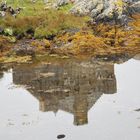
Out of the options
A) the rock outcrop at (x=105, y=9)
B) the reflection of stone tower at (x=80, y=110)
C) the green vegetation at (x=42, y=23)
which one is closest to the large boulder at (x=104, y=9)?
the rock outcrop at (x=105, y=9)

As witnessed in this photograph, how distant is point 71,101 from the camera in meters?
32.3

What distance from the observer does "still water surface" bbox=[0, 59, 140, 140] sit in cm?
2683

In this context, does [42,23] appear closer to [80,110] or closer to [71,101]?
[71,101]

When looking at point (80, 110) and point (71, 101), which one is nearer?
point (80, 110)

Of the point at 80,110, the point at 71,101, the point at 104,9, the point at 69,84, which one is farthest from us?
the point at 104,9

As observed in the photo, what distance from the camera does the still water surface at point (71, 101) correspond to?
88.0 ft

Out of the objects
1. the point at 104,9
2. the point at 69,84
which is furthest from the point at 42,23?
the point at 69,84

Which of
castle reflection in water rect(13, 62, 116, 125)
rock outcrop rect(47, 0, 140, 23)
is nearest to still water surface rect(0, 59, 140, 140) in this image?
castle reflection in water rect(13, 62, 116, 125)

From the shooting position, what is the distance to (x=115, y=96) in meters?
32.9

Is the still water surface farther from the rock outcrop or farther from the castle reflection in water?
the rock outcrop

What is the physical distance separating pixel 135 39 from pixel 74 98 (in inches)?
826

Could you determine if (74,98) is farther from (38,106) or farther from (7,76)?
(7,76)

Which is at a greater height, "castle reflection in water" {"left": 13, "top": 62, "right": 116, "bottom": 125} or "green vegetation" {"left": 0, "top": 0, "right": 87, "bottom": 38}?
"green vegetation" {"left": 0, "top": 0, "right": 87, "bottom": 38}

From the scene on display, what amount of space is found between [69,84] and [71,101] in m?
4.16
